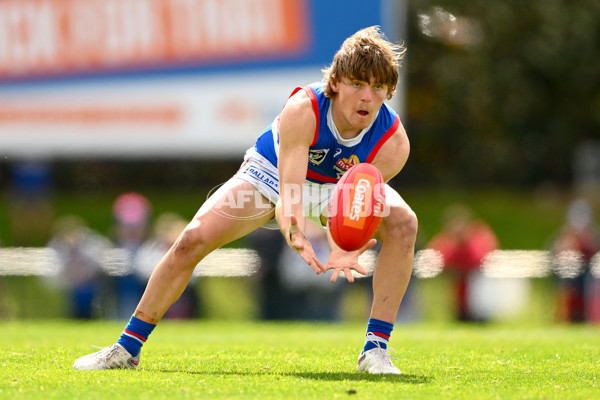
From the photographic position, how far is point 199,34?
48.3ft

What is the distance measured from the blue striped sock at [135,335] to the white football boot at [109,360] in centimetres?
3

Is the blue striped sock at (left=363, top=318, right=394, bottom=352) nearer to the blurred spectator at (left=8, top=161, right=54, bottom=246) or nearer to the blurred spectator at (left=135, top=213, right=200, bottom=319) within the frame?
the blurred spectator at (left=135, top=213, right=200, bottom=319)

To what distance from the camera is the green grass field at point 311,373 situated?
4074mm

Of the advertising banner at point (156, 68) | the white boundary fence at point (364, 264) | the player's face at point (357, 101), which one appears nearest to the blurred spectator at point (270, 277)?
the white boundary fence at point (364, 264)

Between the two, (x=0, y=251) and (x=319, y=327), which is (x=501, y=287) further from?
(x=0, y=251)

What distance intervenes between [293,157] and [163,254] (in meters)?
7.27

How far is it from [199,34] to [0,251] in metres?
4.70

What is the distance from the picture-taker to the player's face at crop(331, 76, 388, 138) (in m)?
4.52

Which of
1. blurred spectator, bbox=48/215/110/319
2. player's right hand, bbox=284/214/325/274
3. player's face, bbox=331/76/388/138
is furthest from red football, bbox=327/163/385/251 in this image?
blurred spectator, bbox=48/215/110/319

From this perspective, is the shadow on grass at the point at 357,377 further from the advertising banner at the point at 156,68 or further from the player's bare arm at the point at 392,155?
the advertising banner at the point at 156,68

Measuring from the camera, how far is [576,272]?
11125 mm

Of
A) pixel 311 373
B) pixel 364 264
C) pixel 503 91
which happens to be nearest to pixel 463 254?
pixel 364 264

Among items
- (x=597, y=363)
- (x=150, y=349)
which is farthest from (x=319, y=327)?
(x=597, y=363)

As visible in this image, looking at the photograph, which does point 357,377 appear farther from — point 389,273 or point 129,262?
point 129,262
